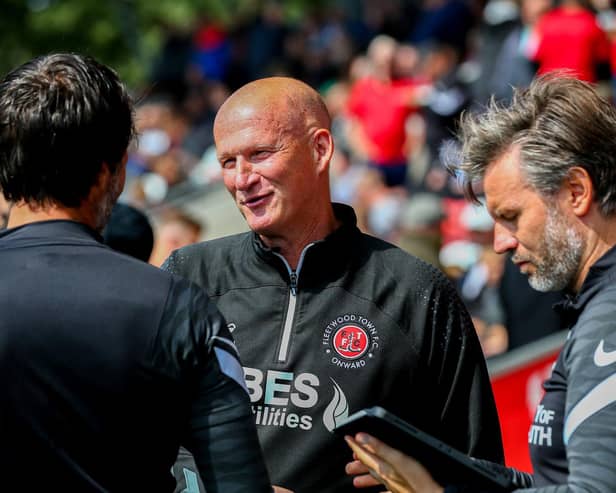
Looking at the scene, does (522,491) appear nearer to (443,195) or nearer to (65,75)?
(65,75)

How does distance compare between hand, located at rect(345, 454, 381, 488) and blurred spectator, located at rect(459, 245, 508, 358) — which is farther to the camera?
blurred spectator, located at rect(459, 245, 508, 358)

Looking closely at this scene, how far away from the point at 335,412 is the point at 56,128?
143cm

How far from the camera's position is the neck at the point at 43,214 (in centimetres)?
257

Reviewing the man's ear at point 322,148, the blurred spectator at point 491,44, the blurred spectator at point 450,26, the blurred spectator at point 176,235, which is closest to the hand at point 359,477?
the man's ear at point 322,148

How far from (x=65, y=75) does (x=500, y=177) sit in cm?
129

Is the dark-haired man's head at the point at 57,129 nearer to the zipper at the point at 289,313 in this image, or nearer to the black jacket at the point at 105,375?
the black jacket at the point at 105,375

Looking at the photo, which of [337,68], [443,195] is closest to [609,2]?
[443,195]

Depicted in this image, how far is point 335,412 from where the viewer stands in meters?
3.52

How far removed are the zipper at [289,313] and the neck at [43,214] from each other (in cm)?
115

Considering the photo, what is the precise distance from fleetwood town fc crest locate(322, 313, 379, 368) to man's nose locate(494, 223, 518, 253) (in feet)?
1.81

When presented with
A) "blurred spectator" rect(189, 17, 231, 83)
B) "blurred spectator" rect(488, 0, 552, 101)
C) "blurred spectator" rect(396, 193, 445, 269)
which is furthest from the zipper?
"blurred spectator" rect(189, 17, 231, 83)

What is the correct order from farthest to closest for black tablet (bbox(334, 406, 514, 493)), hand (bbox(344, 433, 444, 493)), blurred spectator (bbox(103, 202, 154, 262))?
1. blurred spectator (bbox(103, 202, 154, 262))
2. hand (bbox(344, 433, 444, 493))
3. black tablet (bbox(334, 406, 514, 493))

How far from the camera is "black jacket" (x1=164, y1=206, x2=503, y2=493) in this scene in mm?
3521

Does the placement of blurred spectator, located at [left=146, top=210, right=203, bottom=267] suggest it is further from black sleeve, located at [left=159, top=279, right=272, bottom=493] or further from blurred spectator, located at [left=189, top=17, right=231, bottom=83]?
blurred spectator, located at [left=189, top=17, right=231, bottom=83]
